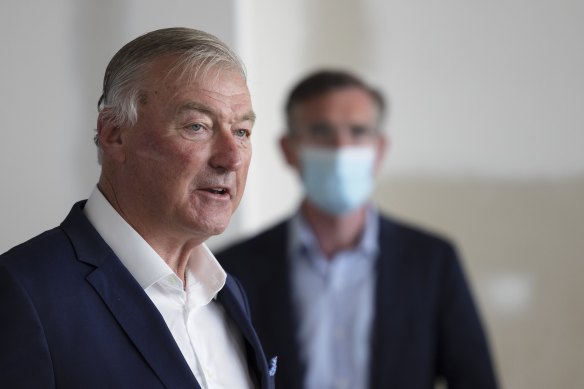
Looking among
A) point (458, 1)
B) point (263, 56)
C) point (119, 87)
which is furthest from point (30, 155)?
point (458, 1)

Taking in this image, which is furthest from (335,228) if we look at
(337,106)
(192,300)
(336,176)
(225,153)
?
(225,153)

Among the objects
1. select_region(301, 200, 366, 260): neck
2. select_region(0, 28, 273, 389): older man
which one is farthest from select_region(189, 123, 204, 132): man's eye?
select_region(301, 200, 366, 260): neck

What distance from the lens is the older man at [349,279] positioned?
2.73m

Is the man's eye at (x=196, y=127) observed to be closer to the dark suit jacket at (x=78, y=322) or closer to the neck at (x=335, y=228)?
the dark suit jacket at (x=78, y=322)

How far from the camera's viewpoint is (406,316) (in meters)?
2.78

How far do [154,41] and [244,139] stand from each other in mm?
164

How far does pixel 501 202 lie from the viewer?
176 inches

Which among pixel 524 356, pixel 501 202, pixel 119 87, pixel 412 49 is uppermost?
pixel 119 87

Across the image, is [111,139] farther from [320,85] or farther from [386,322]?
[320,85]

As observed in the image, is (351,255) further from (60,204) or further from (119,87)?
(119,87)

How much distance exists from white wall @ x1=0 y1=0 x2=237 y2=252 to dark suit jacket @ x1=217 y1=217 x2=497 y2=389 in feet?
3.99

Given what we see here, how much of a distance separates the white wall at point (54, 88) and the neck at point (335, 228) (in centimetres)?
155

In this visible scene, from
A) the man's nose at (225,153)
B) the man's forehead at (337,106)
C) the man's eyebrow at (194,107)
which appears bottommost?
the man's forehead at (337,106)

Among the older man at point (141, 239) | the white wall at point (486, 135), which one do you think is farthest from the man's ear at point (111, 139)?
the white wall at point (486, 135)
